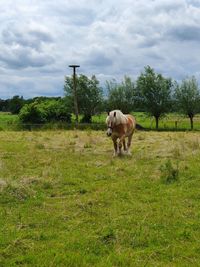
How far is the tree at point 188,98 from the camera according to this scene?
46.0 meters

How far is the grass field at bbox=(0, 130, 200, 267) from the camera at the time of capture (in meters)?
4.41

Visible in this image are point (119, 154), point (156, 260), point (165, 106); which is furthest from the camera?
point (165, 106)

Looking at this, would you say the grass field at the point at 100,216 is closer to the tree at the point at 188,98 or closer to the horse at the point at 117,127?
the horse at the point at 117,127

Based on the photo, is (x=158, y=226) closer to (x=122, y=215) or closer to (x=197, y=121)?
(x=122, y=215)

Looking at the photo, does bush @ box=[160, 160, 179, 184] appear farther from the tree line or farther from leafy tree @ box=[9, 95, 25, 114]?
leafy tree @ box=[9, 95, 25, 114]

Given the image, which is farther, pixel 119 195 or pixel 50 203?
pixel 119 195

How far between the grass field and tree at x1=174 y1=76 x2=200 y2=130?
3679 cm

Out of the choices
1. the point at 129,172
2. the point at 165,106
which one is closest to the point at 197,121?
the point at 165,106

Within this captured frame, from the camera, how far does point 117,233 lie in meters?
5.06

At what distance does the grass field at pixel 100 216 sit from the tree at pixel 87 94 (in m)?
38.1

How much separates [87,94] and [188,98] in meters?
12.7

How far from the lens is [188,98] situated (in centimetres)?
4634

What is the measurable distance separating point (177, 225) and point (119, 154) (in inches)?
315

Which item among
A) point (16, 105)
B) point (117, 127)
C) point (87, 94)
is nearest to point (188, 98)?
point (87, 94)
